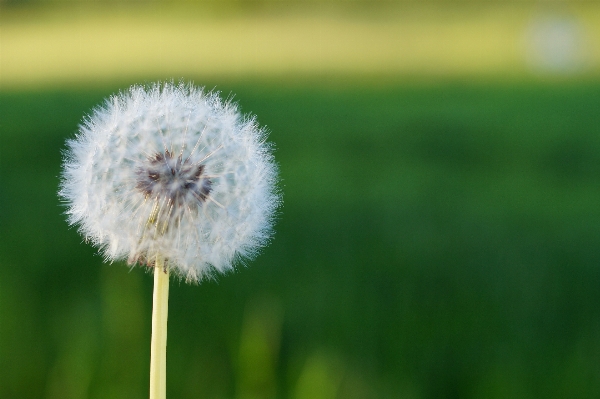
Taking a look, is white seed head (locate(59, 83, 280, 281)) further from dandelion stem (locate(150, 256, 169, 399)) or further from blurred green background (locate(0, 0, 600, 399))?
blurred green background (locate(0, 0, 600, 399))

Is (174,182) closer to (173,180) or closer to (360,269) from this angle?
(173,180)

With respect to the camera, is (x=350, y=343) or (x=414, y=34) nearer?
(x=350, y=343)

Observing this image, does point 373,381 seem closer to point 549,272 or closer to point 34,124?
point 549,272

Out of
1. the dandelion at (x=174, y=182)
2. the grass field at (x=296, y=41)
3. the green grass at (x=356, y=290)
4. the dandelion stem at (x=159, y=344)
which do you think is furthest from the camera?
the grass field at (x=296, y=41)

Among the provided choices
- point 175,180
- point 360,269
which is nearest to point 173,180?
point 175,180

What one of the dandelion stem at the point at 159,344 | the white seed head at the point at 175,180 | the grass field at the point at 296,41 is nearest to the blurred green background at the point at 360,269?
the white seed head at the point at 175,180

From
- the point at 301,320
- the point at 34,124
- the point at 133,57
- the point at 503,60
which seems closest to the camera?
the point at 301,320

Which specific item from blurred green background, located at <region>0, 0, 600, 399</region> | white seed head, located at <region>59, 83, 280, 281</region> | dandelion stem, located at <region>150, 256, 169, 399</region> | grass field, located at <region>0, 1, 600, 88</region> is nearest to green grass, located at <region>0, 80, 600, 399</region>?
blurred green background, located at <region>0, 0, 600, 399</region>

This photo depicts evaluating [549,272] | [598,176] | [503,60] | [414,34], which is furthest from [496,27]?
[549,272]

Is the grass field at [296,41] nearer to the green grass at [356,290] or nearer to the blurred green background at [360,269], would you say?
the blurred green background at [360,269]
